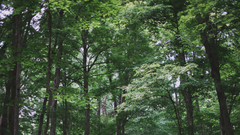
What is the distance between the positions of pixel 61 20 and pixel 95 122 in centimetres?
807

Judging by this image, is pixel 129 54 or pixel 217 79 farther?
pixel 129 54

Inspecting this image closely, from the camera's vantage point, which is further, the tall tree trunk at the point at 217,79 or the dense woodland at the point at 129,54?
the tall tree trunk at the point at 217,79

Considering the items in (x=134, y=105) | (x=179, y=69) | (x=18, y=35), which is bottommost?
(x=134, y=105)

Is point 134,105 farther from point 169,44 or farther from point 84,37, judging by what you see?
point 84,37

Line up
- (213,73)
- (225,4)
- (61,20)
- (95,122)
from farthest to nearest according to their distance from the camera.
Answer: (95,122) < (213,73) < (61,20) < (225,4)

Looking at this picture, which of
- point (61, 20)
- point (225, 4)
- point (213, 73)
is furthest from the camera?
point (213, 73)

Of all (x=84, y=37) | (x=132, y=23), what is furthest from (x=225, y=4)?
(x=84, y=37)

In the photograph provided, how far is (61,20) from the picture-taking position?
729 cm

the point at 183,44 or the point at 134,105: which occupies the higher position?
the point at 183,44

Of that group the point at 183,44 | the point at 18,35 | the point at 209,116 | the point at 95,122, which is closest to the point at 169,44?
the point at 183,44

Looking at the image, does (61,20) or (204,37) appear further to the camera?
(204,37)

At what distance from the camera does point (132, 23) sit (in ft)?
31.4

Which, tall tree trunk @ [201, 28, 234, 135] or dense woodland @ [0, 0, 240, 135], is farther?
tall tree trunk @ [201, 28, 234, 135]

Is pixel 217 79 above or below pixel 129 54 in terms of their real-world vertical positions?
below
